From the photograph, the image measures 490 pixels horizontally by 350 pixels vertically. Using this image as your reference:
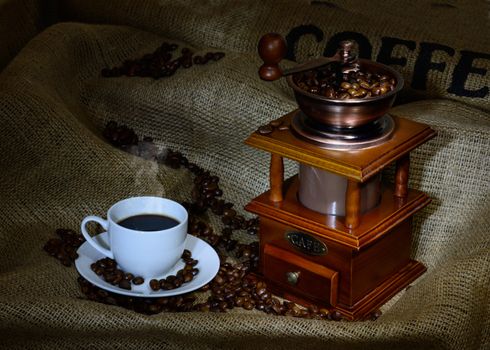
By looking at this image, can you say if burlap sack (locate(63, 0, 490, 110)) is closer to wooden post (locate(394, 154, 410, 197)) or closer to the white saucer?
wooden post (locate(394, 154, 410, 197))

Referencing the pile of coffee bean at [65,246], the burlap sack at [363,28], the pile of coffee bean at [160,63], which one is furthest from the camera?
the pile of coffee bean at [160,63]

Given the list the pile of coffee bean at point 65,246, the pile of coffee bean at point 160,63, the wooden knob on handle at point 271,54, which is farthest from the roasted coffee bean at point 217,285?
the pile of coffee bean at point 160,63

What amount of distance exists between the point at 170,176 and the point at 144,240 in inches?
14.2

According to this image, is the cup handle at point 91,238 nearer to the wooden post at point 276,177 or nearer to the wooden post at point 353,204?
the wooden post at point 276,177

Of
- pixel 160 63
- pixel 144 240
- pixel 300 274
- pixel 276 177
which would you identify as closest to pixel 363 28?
pixel 160 63

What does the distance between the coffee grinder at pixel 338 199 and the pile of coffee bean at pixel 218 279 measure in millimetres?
40

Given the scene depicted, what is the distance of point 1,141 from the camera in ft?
5.86

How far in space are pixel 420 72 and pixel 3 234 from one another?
0.86 m

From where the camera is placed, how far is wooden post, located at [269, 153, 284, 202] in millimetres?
1563

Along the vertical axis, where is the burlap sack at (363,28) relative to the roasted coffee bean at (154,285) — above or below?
above

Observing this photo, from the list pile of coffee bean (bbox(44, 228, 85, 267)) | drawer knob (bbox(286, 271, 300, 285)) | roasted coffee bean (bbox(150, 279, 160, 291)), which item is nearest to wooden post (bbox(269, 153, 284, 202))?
drawer knob (bbox(286, 271, 300, 285))

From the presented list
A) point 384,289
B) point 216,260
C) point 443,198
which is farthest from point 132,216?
point 443,198

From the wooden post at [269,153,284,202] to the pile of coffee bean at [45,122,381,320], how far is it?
0.50ft

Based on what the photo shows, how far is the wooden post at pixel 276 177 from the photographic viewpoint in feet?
5.13
